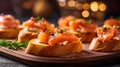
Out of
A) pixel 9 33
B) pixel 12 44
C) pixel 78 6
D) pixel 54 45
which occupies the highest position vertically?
pixel 54 45

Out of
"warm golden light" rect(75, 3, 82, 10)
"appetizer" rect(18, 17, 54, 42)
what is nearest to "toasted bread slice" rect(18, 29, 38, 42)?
"appetizer" rect(18, 17, 54, 42)

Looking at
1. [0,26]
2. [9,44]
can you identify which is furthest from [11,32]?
[9,44]

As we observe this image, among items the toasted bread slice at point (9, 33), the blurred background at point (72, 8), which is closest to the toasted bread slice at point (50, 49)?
the toasted bread slice at point (9, 33)

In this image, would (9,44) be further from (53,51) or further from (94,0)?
(94,0)

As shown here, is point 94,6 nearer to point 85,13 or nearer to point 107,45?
point 85,13

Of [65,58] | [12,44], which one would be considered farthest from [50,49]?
[12,44]

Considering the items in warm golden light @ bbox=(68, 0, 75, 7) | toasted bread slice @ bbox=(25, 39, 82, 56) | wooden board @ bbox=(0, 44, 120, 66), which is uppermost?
toasted bread slice @ bbox=(25, 39, 82, 56)

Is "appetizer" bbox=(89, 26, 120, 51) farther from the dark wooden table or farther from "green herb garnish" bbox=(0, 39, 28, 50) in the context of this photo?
the dark wooden table

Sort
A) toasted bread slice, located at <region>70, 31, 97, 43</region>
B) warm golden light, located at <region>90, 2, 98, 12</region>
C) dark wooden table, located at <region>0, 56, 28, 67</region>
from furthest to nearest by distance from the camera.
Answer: warm golden light, located at <region>90, 2, 98, 12</region> < toasted bread slice, located at <region>70, 31, 97, 43</region> < dark wooden table, located at <region>0, 56, 28, 67</region>
